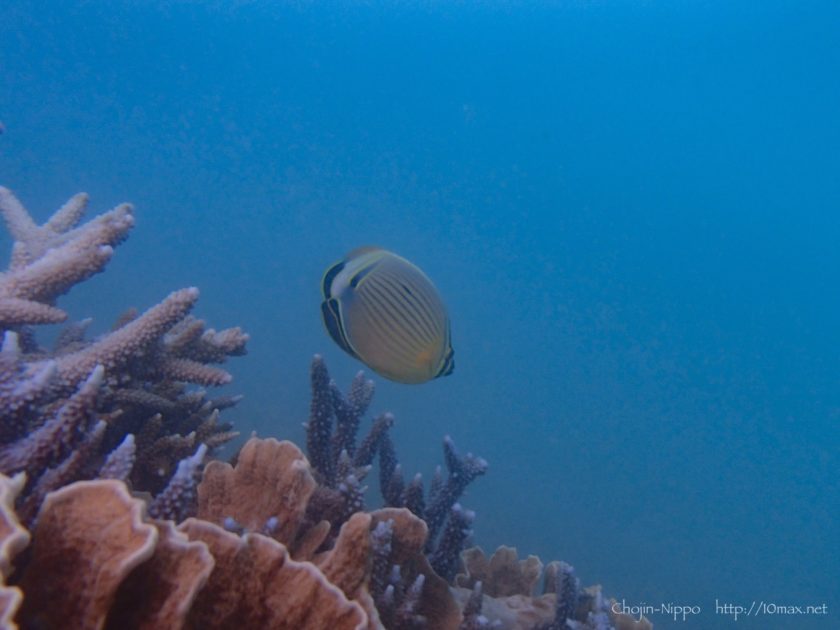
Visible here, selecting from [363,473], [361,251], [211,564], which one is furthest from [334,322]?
[363,473]

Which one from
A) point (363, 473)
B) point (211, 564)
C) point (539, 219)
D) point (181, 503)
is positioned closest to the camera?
point (211, 564)

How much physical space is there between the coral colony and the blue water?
10690 millimetres

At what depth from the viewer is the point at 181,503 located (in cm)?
179

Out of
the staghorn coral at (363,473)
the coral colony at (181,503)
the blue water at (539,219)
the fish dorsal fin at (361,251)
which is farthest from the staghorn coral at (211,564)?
the blue water at (539,219)

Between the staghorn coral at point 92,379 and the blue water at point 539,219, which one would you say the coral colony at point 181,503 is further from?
the blue water at point 539,219

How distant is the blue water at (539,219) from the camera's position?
23875 millimetres

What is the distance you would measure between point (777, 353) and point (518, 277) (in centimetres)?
2586

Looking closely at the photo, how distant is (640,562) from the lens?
59.5 feet

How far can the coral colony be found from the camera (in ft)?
4.07

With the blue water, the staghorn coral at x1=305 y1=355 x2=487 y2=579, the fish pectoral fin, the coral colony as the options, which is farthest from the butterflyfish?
the blue water

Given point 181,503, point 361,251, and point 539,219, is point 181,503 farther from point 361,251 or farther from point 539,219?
point 539,219

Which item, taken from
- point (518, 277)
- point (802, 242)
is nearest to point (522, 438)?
point (518, 277)

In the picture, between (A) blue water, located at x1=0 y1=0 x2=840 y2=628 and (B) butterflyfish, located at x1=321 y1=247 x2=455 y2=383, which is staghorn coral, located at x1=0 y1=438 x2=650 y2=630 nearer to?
(B) butterflyfish, located at x1=321 y1=247 x2=455 y2=383

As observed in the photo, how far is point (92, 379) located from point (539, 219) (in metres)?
82.5
